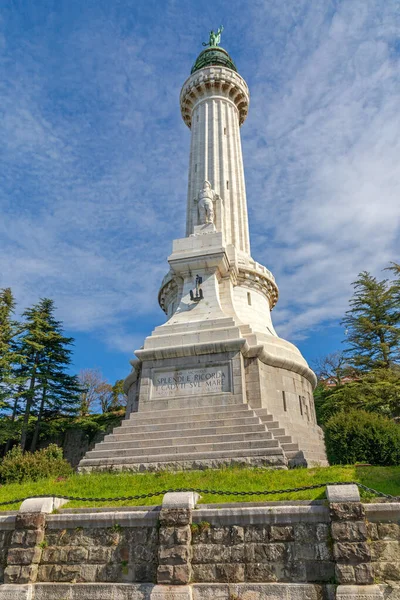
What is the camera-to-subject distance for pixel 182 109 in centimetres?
2770

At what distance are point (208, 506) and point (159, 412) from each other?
693 centimetres

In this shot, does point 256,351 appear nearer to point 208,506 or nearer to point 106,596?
point 208,506

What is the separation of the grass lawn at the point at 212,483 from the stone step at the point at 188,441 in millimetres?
1124

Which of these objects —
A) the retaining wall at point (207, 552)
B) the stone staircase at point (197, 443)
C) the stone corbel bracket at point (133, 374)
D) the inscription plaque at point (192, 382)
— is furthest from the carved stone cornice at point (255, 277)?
the retaining wall at point (207, 552)

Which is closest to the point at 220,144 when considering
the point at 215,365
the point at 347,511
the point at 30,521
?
the point at 215,365

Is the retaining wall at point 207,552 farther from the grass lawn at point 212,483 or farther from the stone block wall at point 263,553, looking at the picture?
the grass lawn at point 212,483

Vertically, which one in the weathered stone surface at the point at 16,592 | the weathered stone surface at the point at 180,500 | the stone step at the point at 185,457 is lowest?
the weathered stone surface at the point at 16,592

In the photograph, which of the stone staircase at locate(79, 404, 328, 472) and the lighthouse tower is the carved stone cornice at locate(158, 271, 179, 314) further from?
the stone staircase at locate(79, 404, 328, 472)

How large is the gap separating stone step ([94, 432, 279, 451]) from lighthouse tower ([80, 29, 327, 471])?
0.03 m

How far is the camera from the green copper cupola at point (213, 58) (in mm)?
27922

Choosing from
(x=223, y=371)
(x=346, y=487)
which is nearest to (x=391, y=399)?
(x=223, y=371)

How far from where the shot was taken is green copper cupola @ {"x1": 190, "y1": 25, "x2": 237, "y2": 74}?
27922 mm

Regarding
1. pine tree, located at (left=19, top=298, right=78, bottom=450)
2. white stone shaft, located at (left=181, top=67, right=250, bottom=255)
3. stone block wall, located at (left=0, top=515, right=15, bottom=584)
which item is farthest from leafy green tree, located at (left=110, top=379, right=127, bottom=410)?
stone block wall, located at (left=0, top=515, right=15, bottom=584)

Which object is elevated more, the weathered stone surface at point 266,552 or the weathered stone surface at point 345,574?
the weathered stone surface at point 266,552
